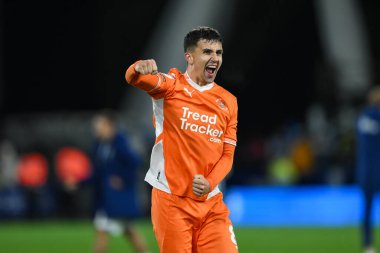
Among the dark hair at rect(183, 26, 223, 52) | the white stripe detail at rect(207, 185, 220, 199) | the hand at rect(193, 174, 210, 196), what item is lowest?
the white stripe detail at rect(207, 185, 220, 199)

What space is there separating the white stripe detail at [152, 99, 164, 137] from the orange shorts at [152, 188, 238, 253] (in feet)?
1.59

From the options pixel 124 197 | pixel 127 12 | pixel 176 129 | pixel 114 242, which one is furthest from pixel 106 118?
pixel 127 12

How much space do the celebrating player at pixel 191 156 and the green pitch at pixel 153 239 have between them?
6.78 metres

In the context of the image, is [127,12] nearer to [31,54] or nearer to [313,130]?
[31,54]

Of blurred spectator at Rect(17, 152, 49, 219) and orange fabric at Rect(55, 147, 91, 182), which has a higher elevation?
orange fabric at Rect(55, 147, 91, 182)

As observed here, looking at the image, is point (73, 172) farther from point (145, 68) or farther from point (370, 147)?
point (145, 68)

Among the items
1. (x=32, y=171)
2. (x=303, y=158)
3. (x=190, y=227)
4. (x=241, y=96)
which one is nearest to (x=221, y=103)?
(x=190, y=227)

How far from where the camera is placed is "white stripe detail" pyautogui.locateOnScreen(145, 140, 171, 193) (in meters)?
6.57

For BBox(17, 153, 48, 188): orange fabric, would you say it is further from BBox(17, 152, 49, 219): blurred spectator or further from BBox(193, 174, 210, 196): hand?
BBox(193, 174, 210, 196): hand

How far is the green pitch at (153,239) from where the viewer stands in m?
13.6

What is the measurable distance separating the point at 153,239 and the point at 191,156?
8.83 meters

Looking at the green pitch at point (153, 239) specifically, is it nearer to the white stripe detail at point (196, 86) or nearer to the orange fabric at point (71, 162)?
the orange fabric at point (71, 162)

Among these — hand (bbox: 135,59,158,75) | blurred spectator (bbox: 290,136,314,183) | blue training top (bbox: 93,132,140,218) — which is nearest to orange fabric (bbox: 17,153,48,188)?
blurred spectator (bbox: 290,136,314,183)

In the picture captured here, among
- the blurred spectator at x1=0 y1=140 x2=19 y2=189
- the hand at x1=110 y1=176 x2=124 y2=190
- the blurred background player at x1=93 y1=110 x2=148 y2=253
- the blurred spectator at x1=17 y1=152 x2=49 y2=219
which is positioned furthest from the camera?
the blurred spectator at x1=0 y1=140 x2=19 y2=189
